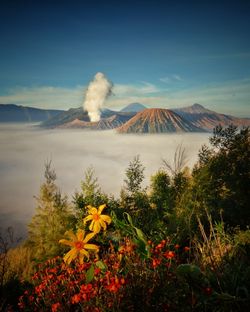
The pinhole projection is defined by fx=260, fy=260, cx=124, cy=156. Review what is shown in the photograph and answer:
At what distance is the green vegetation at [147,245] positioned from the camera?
7.25ft

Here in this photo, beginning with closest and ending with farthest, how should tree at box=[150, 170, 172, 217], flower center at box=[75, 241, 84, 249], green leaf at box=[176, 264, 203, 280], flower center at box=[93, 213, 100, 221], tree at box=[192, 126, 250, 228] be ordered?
green leaf at box=[176, 264, 203, 280], flower center at box=[75, 241, 84, 249], flower center at box=[93, 213, 100, 221], tree at box=[192, 126, 250, 228], tree at box=[150, 170, 172, 217]

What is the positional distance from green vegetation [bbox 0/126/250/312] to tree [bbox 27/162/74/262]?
2.2 inches

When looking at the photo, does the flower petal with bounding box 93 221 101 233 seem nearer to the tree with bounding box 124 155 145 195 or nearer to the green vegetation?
the green vegetation

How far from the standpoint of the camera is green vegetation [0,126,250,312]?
2211mm

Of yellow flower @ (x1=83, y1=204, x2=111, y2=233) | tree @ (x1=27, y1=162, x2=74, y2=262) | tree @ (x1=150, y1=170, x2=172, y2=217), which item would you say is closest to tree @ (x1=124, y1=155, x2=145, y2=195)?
tree @ (x1=150, y1=170, x2=172, y2=217)

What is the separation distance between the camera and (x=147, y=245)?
2523 millimetres

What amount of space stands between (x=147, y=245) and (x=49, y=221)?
1291 cm

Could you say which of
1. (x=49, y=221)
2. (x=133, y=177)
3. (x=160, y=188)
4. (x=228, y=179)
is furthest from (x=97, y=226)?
(x=133, y=177)

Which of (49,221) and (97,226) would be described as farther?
(49,221)

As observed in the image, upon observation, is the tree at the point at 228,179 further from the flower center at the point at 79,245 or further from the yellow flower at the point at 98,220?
the flower center at the point at 79,245

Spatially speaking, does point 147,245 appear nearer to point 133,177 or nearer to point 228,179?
point 228,179

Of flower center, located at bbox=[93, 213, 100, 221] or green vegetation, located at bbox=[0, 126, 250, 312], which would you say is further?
flower center, located at bbox=[93, 213, 100, 221]

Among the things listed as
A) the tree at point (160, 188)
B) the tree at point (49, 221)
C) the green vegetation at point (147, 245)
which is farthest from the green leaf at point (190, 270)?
the tree at point (160, 188)

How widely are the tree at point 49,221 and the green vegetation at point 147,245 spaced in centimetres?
6
